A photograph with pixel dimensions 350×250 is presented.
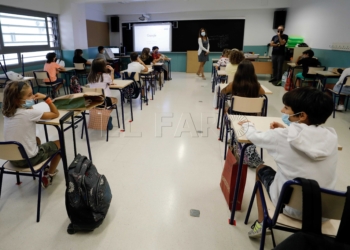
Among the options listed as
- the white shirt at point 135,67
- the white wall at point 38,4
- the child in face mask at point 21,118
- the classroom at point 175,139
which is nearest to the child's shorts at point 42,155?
the child in face mask at point 21,118

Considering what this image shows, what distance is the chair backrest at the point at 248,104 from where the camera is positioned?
8.96 feet

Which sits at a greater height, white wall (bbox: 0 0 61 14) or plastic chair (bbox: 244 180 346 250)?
white wall (bbox: 0 0 61 14)

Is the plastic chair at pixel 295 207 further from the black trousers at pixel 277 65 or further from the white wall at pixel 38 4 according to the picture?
the black trousers at pixel 277 65

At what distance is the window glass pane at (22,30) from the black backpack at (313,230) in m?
6.83

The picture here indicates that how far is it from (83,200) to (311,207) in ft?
4.74

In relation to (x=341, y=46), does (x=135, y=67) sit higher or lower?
lower

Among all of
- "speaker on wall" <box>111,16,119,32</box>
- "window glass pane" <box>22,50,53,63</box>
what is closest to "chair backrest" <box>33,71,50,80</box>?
"window glass pane" <box>22,50,53,63</box>

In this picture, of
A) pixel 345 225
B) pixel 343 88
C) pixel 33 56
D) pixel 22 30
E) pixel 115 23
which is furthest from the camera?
pixel 115 23

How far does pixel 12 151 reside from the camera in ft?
5.82

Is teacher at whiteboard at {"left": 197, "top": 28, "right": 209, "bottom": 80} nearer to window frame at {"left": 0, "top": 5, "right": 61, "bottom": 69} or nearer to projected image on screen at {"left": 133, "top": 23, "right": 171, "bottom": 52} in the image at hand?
projected image on screen at {"left": 133, "top": 23, "right": 171, "bottom": 52}

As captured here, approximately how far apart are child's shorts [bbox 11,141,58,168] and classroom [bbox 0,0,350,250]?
11 cm

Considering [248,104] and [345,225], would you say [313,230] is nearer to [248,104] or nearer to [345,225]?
[345,225]

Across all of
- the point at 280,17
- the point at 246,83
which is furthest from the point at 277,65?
the point at 246,83

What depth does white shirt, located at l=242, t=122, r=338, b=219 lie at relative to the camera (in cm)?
121
